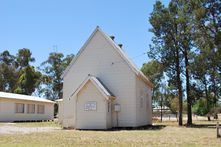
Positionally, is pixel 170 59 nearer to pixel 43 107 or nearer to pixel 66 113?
pixel 66 113

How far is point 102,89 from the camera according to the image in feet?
98.1

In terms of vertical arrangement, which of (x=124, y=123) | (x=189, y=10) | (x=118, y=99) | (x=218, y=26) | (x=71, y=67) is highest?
(x=189, y=10)

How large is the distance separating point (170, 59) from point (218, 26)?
10694mm

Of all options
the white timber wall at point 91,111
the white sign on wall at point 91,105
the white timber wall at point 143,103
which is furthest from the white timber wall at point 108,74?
the white sign on wall at point 91,105

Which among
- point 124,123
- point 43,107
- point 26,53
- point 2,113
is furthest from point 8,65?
point 124,123

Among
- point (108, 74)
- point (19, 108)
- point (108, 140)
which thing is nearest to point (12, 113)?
point (19, 108)

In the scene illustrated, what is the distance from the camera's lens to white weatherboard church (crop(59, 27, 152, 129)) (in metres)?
30.2

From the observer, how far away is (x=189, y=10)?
107 feet

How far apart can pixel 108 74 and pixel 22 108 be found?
72.8ft

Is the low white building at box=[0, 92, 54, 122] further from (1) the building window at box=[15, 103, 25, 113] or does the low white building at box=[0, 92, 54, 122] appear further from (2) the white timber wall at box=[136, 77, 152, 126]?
(2) the white timber wall at box=[136, 77, 152, 126]

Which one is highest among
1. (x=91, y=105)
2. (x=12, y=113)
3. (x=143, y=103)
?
(x=143, y=103)

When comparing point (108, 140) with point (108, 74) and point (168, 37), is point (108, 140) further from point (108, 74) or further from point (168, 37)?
point (168, 37)

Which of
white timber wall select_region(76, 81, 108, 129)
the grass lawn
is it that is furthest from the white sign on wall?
the grass lawn

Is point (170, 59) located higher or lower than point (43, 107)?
higher
